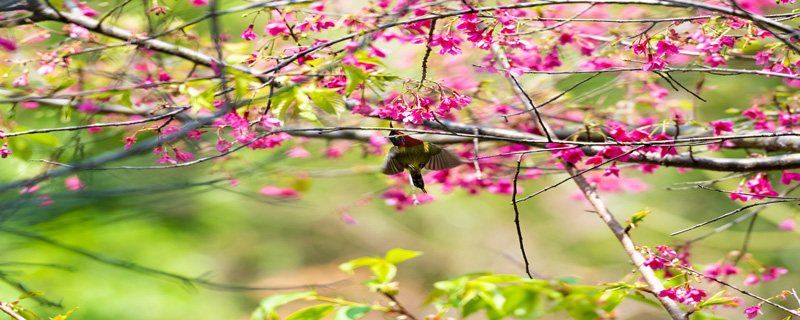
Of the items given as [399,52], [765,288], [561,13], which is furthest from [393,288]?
[765,288]

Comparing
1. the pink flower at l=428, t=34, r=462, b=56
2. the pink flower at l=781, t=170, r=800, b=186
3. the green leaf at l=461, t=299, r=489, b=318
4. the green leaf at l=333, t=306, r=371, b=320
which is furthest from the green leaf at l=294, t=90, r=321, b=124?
the pink flower at l=781, t=170, r=800, b=186

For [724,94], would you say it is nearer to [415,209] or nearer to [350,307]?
[415,209]

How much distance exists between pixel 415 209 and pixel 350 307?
3.76 metres

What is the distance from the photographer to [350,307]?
3.76ft

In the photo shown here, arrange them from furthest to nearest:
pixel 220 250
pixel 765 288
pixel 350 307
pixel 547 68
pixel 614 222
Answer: pixel 220 250 → pixel 765 288 → pixel 547 68 → pixel 614 222 → pixel 350 307

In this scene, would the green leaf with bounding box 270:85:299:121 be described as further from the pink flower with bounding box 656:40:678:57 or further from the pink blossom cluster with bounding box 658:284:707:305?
the pink blossom cluster with bounding box 658:284:707:305

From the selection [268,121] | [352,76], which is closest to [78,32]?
[268,121]

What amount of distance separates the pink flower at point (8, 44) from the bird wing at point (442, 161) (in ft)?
3.79

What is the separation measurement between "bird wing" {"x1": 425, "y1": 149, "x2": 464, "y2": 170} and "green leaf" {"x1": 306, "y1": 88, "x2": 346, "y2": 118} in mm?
267

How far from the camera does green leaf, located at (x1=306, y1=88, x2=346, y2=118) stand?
126 centimetres

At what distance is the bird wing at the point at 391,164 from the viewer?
1.34 meters

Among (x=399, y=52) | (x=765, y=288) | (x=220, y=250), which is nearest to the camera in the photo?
(x=399, y=52)

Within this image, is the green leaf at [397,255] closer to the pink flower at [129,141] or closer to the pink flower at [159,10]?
the pink flower at [129,141]

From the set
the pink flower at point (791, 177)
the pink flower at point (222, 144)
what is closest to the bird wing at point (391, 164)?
the pink flower at point (222, 144)
